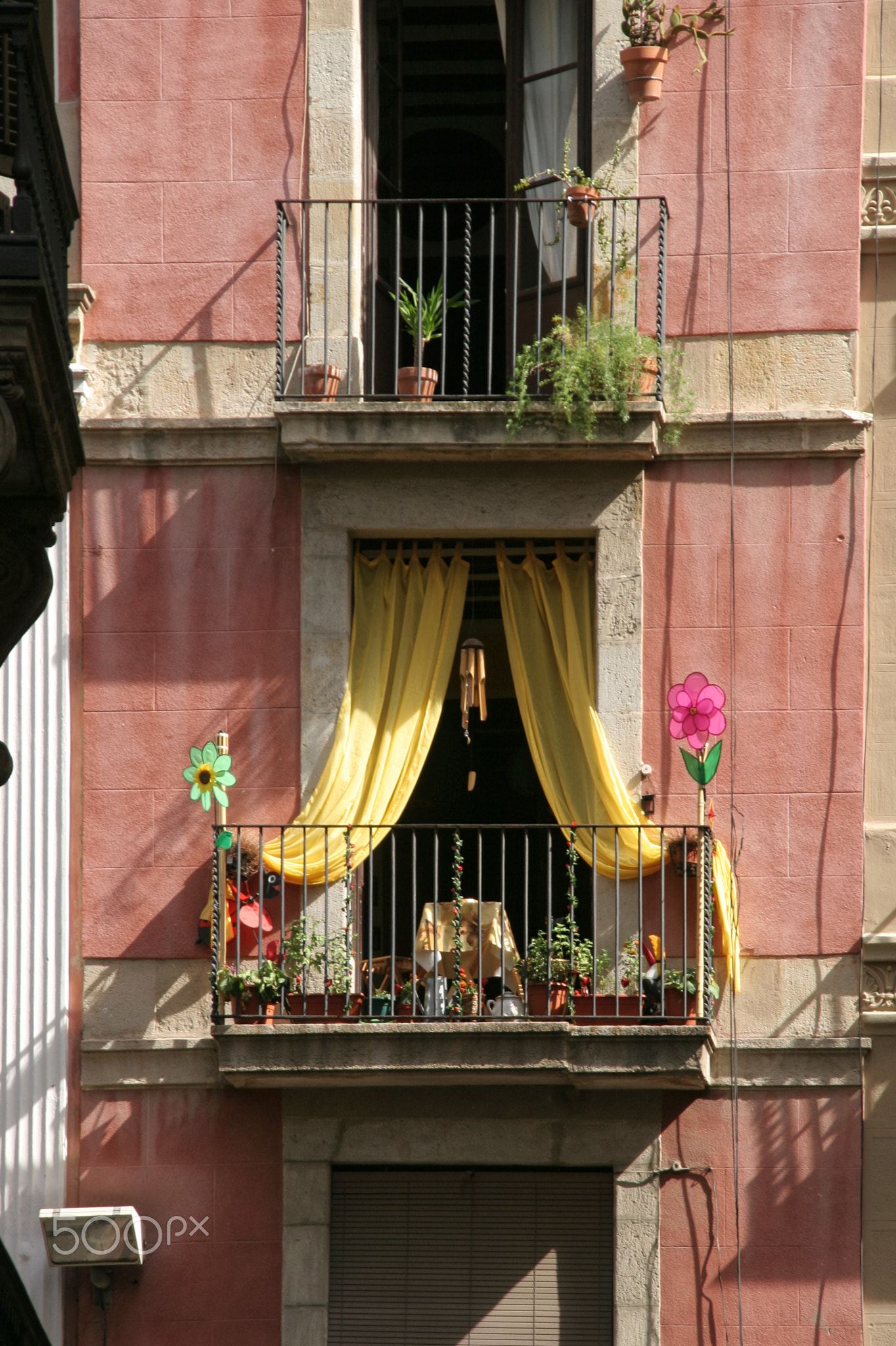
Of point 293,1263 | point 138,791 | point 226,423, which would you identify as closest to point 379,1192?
point 293,1263

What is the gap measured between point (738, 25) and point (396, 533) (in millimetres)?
3622

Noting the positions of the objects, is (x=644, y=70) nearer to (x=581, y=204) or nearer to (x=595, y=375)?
(x=581, y=204)

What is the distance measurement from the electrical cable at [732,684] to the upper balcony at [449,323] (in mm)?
417

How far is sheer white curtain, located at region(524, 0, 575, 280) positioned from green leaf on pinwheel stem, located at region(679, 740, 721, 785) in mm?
3178

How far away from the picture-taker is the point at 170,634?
1212cm

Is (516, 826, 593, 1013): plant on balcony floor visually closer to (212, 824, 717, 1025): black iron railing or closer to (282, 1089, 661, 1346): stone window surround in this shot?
(212, 824, 717, 1025): black iron railing

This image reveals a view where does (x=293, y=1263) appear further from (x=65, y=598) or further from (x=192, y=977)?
(x=65, y=598)

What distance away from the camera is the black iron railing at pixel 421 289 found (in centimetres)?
1203

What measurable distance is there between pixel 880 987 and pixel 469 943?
7.63 feet

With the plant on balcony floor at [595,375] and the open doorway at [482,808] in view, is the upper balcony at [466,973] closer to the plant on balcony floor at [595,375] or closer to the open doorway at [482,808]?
the open doorway at [482,808]

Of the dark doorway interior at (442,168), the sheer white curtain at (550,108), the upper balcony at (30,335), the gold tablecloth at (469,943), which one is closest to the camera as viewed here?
the upper balcony at (30,335)

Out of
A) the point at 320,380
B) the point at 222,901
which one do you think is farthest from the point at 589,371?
the point at 222,901

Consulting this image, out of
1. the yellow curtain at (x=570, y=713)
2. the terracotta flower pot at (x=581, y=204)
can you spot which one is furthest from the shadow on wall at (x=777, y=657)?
the terracotta flower pot at (x=581, y=204)

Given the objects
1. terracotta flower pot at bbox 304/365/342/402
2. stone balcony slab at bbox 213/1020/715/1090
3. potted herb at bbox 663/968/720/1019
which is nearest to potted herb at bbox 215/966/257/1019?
stone balcony slab at bbox 213/1020/715/1090
